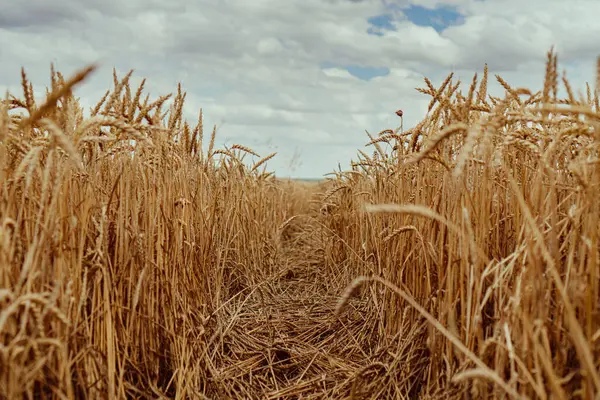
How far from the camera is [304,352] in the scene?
Answer: 2.56 metres

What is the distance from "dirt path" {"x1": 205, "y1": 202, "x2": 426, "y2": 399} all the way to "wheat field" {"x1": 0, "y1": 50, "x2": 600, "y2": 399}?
0.01 metres

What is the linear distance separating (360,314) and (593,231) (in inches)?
69.5

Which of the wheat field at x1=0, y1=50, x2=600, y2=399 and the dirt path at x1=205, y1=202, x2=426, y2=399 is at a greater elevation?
the wheat field at x1=0, y1=50, x2=600, y2=399

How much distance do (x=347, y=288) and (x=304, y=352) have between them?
62cm

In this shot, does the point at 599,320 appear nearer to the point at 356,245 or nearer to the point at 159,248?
the point at 159,248

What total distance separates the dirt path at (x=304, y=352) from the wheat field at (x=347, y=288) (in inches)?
0.5

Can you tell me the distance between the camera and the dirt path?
2129 mm

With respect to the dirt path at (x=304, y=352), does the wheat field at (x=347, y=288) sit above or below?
above

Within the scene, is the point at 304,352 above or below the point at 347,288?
below

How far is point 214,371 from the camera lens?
87.0 inches

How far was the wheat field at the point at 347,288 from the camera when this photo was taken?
1.29m

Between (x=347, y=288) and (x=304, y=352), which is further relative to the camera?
(x=304, y=352)

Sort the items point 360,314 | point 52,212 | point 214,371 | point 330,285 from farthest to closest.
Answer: point 330,285
point 360,314
point 214,371
point 52,212

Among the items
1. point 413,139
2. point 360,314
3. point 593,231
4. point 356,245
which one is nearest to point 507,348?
point 593,231
